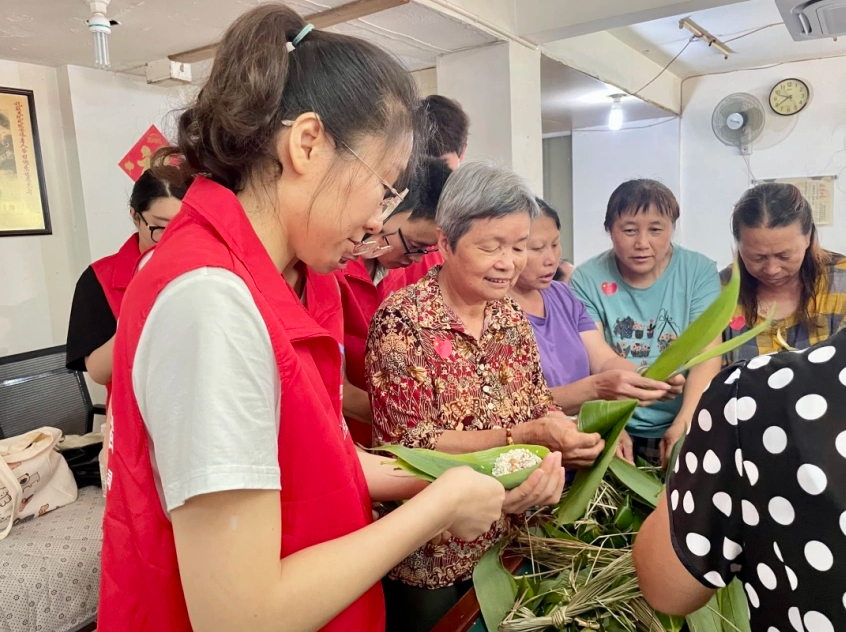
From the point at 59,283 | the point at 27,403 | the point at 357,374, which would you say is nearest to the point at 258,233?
the point at 357,374

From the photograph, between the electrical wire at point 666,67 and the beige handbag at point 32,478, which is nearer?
the beige handbag at point 32,478

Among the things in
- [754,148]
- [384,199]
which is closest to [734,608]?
[384,199]

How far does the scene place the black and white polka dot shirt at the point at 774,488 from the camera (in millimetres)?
554

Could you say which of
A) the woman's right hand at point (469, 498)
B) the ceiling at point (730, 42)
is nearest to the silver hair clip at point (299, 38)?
the woman's right hand at point (469, 498)

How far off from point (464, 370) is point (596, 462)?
354mm

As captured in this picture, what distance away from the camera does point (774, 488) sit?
1.91ft

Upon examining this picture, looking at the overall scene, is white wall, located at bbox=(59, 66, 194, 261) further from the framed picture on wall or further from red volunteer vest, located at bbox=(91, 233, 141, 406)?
red volunteer vest, located at bbox=(91, 233, 141, 406)

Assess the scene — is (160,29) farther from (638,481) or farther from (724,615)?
(724,615)

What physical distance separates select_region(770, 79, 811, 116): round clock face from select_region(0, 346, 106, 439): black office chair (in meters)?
5.05

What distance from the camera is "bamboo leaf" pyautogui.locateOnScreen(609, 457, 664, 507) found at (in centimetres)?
132

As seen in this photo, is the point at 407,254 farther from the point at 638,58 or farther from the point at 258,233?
the point at 638,58

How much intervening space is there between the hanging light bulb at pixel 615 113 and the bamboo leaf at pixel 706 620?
3.98m

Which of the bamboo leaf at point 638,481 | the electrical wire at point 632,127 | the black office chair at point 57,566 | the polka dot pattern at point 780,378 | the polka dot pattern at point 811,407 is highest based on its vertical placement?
the electrical wire at point 632,127

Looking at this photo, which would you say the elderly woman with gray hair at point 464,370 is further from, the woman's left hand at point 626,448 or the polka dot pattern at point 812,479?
the polka dot pattern at point 812,479
